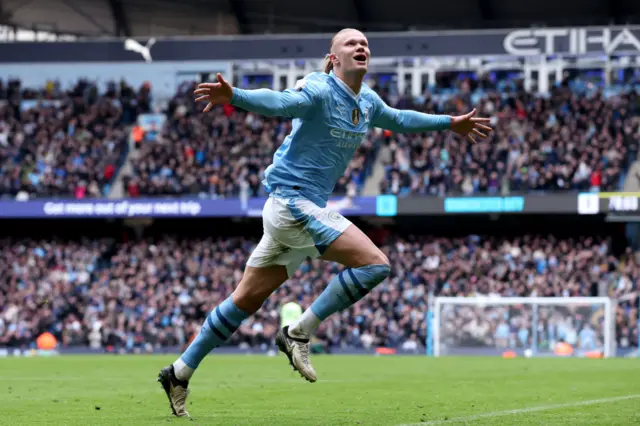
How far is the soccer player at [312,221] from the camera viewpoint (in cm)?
739

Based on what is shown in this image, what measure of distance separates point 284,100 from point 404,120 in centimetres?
157

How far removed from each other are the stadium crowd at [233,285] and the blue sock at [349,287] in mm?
22144

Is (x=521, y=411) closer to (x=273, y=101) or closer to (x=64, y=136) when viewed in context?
(x=273, y=101)

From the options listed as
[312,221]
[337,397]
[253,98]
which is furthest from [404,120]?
[337,397]

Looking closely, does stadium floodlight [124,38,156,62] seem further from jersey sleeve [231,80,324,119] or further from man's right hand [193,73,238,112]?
man's right hand [193,73,238,112]

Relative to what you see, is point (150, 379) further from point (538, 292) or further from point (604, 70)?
point (604, 70)

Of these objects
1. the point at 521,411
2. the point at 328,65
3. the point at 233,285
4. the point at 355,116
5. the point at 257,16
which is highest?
the point at 257,16

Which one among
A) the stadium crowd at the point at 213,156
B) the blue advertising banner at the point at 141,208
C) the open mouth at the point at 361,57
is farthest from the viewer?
the stadium crowd at the point at 213,156

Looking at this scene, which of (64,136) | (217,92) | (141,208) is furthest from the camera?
(64,136)

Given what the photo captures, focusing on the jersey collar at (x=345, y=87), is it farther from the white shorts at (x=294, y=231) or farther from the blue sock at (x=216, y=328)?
the blue sock at (x=216, y=328)

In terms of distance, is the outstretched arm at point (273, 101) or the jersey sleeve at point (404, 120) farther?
the jersey sleeve at point (404, 120)

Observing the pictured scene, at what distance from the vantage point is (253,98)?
666 centimetres

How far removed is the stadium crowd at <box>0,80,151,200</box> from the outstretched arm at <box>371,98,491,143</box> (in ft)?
94.1

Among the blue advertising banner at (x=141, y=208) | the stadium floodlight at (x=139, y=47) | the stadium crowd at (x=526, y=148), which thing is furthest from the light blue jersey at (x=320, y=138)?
the stadium floodlight at (x=139, y=47)
